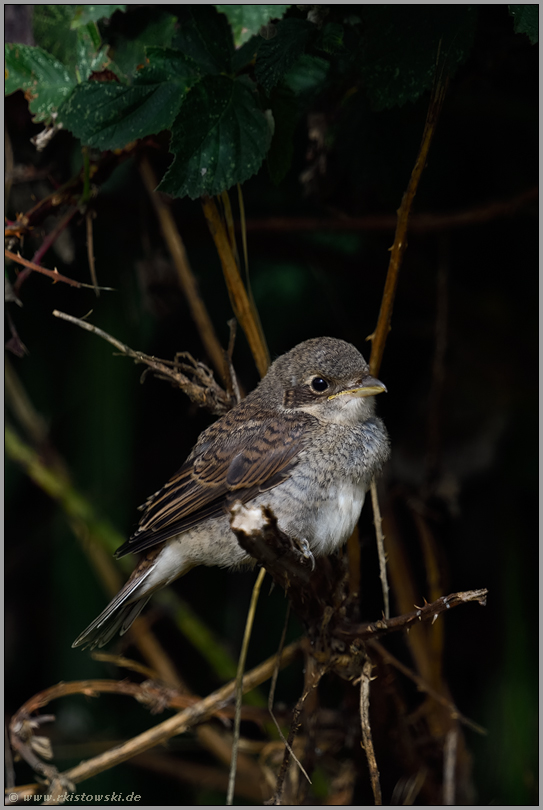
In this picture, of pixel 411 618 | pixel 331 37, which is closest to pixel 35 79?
A: pixel 331 37

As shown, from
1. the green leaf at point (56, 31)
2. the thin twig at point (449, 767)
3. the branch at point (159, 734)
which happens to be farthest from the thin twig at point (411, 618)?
the green leaf at point (56, 31)

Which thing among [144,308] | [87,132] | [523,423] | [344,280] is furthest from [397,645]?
[87,132]

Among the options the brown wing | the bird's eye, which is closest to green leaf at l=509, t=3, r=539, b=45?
the bird's eye

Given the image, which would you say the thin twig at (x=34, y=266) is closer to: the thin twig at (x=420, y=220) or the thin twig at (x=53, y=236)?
the thin twig at (x=53, y=236)

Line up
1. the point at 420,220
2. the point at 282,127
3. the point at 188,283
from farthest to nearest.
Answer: the point at 420,220 → the point at 188,283 → the point at 282,127

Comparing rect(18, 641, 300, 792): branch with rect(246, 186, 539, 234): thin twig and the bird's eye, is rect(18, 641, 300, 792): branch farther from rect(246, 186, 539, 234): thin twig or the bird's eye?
rect(246, 186, 539, 234): thin twig

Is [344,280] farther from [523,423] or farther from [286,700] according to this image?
[286,700]

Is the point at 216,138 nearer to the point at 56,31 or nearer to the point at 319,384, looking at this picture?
the point at 319,384
